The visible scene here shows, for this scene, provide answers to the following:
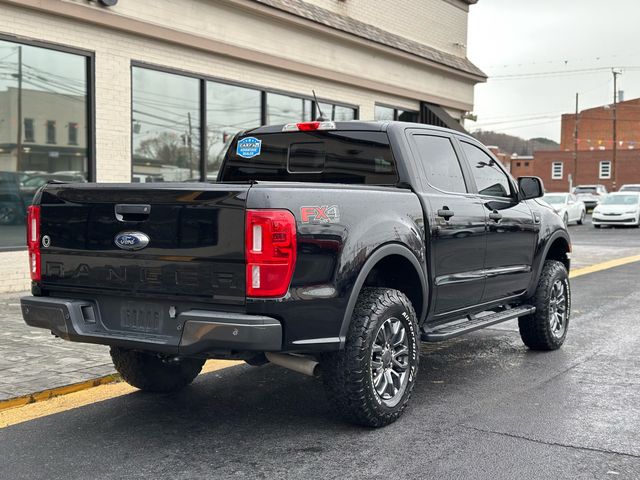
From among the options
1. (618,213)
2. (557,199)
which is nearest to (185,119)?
(557,199)

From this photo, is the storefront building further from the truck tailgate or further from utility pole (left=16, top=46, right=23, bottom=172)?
the truck tailgate

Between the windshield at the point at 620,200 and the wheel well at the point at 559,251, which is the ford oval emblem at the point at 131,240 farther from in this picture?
the windshield at the point at 620,200

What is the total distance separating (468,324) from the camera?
6.05 m

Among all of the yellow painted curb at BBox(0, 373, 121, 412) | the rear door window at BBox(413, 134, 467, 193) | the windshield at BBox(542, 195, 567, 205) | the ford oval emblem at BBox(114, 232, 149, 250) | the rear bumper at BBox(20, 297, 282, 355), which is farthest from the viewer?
the windshield at BBox(542, 195, 567, 205)

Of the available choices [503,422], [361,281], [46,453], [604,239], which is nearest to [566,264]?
[503,422]

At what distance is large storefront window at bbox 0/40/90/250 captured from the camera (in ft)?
33.2

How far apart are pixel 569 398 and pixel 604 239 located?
64.3 feet

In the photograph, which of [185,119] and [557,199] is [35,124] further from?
[557,199]

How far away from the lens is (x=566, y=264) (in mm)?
7875

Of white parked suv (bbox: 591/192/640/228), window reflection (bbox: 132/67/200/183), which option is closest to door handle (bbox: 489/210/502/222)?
window reflection (bbox: 132/67/200/183)

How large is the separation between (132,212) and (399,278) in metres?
1.89

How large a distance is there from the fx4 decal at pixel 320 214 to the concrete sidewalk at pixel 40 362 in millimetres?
2459

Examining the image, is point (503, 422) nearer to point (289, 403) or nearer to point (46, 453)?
point (289, 403)

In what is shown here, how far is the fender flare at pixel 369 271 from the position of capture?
4.57 meters
